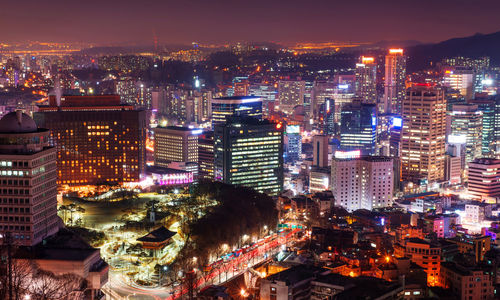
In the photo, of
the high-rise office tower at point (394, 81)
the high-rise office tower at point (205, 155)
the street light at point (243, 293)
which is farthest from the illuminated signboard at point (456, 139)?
the street light at point (243, 293)

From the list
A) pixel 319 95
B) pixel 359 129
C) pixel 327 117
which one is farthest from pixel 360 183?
pixel 319 95

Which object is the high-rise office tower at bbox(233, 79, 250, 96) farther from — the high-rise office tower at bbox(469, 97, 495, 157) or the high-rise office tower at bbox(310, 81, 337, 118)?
the high-rise office tower at bbox(469, 97, 495, 157)

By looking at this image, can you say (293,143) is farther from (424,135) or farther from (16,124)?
(16,124)

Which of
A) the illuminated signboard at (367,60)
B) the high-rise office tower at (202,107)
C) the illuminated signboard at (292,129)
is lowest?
the illuminated signboard at (292,129)

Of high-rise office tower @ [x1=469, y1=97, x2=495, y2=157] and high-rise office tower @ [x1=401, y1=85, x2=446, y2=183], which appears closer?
high-rise office tower @ [x1=401, y1=85, x2=446, y2=183]

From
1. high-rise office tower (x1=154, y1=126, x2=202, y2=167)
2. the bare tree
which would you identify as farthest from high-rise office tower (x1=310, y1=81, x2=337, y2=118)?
the bare tree

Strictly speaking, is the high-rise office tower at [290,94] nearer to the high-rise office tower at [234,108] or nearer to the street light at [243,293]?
the high-rise office tower at [234,108]

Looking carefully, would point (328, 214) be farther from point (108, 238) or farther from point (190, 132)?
point (190, 132)
